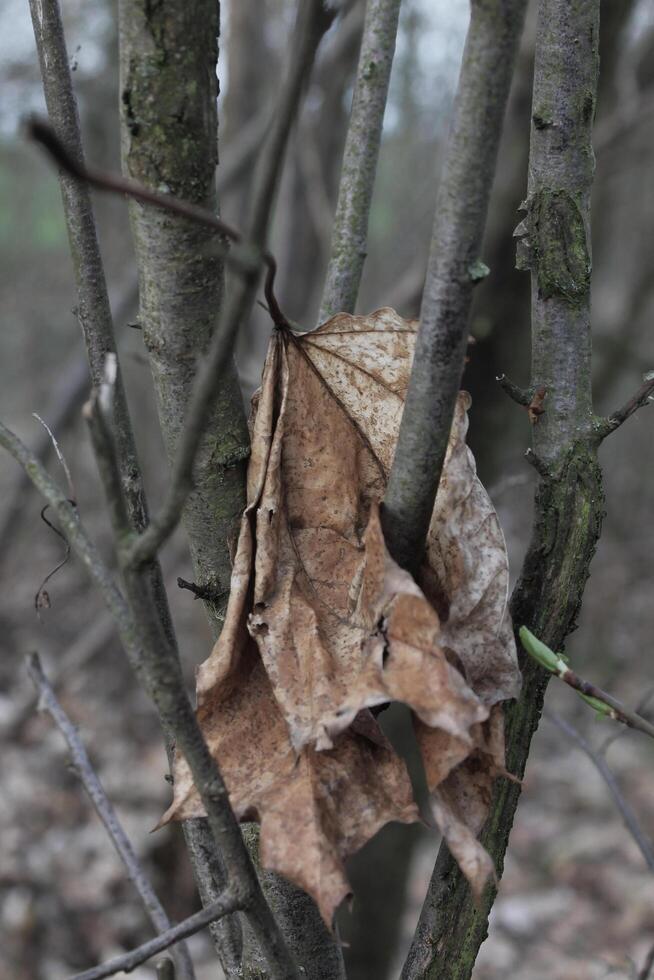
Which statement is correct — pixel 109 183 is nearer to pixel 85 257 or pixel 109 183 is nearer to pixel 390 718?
pixel 85 257

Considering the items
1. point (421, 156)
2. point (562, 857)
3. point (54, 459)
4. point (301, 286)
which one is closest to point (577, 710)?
point (562, 857)

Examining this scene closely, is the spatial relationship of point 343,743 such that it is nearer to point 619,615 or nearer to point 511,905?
point 511,905

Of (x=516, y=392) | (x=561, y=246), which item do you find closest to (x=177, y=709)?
(x=516, y=392)

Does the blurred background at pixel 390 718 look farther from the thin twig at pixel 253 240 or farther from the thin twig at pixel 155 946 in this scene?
the thin twig at pixel 253 240

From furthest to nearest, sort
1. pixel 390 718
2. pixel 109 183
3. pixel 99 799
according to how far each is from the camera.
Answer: pixel 390 718, pixel 99 799, pixel 109 183

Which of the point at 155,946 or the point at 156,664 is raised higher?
the point at 156,664

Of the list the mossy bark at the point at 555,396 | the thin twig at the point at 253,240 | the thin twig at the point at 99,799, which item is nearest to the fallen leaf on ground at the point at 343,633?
the mossy bark at the point at 555,396
